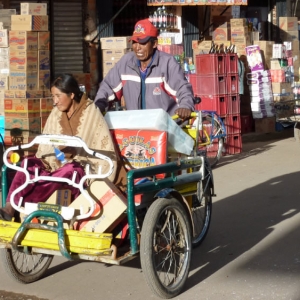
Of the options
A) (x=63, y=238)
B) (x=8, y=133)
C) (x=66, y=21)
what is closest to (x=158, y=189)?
(x=63, y=238)

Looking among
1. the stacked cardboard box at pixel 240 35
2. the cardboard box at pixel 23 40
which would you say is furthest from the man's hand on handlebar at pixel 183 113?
the stacked cardboard box at pixel 240 35

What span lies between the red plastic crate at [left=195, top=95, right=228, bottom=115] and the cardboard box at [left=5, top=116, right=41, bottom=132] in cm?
262

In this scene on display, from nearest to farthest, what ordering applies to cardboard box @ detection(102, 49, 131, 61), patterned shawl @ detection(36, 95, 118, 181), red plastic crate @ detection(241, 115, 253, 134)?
patterned shawl @ detection(36, 95, 118, 181), cardboard box @ detection(102, 49, 131, 61), red plastic crate @ detection(241, 115, 253, 134)

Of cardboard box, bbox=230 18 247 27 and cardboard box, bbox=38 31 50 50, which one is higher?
cardboard box, bbox=230 18 247 27

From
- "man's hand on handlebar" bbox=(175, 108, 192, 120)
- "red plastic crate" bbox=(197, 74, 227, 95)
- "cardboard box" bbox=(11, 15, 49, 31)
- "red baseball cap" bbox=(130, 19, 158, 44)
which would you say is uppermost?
"cardboard box" bbox=(11, 15, 49, 31)

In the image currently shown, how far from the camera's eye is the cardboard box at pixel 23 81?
10.6 meters

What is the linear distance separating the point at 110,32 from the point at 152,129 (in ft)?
30.0

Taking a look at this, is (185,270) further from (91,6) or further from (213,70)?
(91,6)

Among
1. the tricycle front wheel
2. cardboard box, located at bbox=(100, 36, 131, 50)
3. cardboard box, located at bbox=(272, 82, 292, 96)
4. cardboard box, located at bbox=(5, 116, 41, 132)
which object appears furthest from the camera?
cardboard box, located at bbox=(272, 82, 292, 96)

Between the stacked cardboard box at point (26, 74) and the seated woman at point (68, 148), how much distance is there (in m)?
5.18

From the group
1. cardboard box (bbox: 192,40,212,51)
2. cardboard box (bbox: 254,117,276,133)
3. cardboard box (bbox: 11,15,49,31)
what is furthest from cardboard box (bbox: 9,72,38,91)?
cardboard box (bbox: 254,117,276,133)

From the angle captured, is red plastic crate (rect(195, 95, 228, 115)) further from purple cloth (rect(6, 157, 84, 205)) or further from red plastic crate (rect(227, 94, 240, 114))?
purple cloth (rect(6, 157, 84, 205))

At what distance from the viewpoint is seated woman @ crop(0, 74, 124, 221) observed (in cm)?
494

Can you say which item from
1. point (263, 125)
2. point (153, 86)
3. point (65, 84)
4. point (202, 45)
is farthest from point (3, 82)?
point (65, 84)
